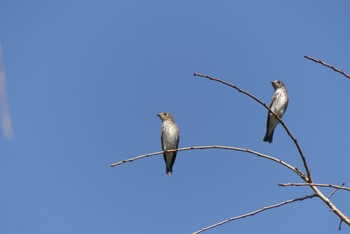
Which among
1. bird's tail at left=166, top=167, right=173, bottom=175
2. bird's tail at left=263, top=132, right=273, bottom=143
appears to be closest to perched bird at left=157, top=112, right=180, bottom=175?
bird's tail at left=166, top=167, right=173, bottom=175

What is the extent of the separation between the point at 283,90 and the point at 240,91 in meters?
9.48

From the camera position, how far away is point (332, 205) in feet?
9.00

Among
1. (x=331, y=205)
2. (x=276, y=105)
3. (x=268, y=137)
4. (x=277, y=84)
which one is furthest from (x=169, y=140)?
(x=331, y=205)

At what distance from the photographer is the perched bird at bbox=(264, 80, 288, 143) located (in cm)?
1227

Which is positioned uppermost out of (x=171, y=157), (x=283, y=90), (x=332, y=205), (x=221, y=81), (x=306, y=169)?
(x=283, y=90)

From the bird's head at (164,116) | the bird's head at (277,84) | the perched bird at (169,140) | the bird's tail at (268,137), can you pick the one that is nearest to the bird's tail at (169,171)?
the perched bird at (169,140)

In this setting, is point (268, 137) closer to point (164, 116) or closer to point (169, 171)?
point (169, 171)

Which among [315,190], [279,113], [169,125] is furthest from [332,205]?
[169,125]

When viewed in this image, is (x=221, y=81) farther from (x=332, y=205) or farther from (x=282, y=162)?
(x=332, y=205)

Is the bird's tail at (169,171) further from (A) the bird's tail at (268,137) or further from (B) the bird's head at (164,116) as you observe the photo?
(A) the bird's tail at (268,137)

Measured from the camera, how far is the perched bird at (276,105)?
1227cm

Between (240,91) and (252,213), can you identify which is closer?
(252,213)

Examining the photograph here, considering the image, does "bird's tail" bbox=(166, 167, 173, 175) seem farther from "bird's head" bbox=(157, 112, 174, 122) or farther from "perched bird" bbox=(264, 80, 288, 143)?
"perched bird" bbox=(264, 80, 288, 143)

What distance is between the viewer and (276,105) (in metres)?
12.3
